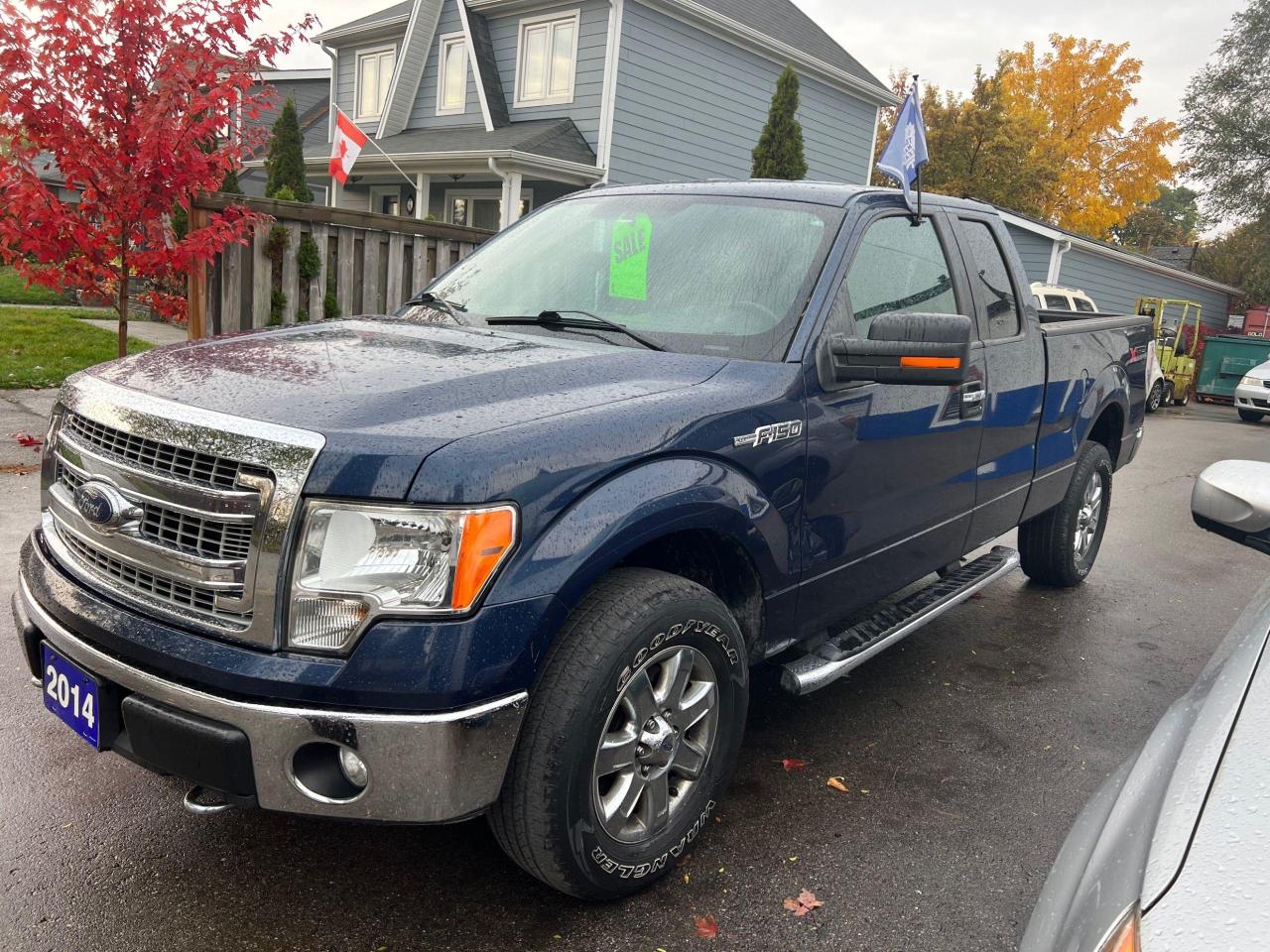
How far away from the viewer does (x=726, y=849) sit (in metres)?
2.95

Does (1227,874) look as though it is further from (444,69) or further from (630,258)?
(444,69)

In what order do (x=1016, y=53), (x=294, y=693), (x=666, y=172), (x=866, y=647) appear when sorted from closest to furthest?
(x=294, y=693), (x=866, y=647), (x=666, y=172), (x=1016, y=53)

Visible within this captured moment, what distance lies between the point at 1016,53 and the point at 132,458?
36.5 metres

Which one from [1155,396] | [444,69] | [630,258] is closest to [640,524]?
[630,258]

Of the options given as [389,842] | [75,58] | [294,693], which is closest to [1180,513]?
[389,842]

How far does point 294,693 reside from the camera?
6.94 feet

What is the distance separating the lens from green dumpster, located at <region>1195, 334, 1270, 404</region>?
2059 cm

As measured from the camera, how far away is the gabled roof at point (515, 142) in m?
16.2

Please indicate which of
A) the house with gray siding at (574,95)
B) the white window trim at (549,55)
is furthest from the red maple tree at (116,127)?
the white window trim at (549,55)

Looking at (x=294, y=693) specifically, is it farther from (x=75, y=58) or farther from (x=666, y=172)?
(x=666, y=172)

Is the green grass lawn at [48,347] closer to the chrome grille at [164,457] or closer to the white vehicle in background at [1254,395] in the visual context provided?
the chrome grille at [164,457]

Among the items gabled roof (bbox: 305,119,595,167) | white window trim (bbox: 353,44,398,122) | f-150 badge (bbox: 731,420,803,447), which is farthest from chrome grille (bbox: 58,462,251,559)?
white window trim (bbox: 353,44,398,122)

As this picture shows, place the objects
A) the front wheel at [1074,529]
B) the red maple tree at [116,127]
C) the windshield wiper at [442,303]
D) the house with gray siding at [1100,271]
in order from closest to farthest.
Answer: the windshield wiper at [442,303]
the front wheel at [1074,529]
the red maple tree at [116,127]
the house with gray siding at [1100,271]

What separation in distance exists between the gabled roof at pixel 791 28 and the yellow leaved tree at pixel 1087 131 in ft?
46.6
